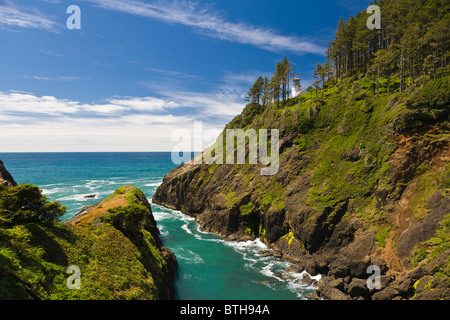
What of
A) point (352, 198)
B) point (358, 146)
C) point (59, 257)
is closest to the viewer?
point (59, 257)

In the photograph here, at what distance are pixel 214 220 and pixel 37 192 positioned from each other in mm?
38382

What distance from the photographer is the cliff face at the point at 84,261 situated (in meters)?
16.8

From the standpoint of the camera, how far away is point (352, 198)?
1478 inches

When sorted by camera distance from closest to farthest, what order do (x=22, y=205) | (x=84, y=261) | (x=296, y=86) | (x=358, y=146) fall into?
1. (x=84, y=261)
2. (x=22, y=205)
3. (x=358, y=146)
4. (x=296, y=86)

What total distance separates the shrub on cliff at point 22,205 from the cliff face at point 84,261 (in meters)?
0.73

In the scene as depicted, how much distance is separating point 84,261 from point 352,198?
38724 mm

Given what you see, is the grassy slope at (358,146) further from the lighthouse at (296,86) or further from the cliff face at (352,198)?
the lighthouse at (296,86)

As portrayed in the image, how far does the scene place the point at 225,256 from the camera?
42.5 meters

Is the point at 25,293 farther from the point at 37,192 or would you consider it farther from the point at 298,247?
the point at 298,247

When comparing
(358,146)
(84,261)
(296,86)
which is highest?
(296,86)

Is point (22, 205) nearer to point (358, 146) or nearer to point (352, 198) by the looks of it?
point (352, 198)

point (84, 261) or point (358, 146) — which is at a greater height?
point (358, 146)

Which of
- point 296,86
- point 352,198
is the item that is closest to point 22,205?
point 352,198
